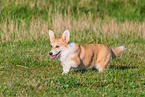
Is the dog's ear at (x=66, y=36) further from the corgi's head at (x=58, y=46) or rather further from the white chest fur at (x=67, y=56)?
the white chest fur at (x=67, y=56)

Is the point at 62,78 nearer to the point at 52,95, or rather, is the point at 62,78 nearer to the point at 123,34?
the point at 52,95

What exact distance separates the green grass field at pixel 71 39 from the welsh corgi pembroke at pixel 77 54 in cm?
27

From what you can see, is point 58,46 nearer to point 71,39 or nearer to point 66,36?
point 66,36

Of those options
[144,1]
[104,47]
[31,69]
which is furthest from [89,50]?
[144,1]

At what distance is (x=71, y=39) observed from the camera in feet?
36.8

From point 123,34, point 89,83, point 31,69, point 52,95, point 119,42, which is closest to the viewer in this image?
point 52,95

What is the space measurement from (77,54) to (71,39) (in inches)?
162

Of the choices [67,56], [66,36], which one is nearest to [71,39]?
[66,36]

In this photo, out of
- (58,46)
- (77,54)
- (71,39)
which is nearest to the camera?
(58,46)

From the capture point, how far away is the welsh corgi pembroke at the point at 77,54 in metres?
6.99

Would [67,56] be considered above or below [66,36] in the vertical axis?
below

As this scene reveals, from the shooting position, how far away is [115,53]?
25.6 ft

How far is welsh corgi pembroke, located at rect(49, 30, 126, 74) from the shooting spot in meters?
6.99

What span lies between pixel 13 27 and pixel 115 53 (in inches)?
223
